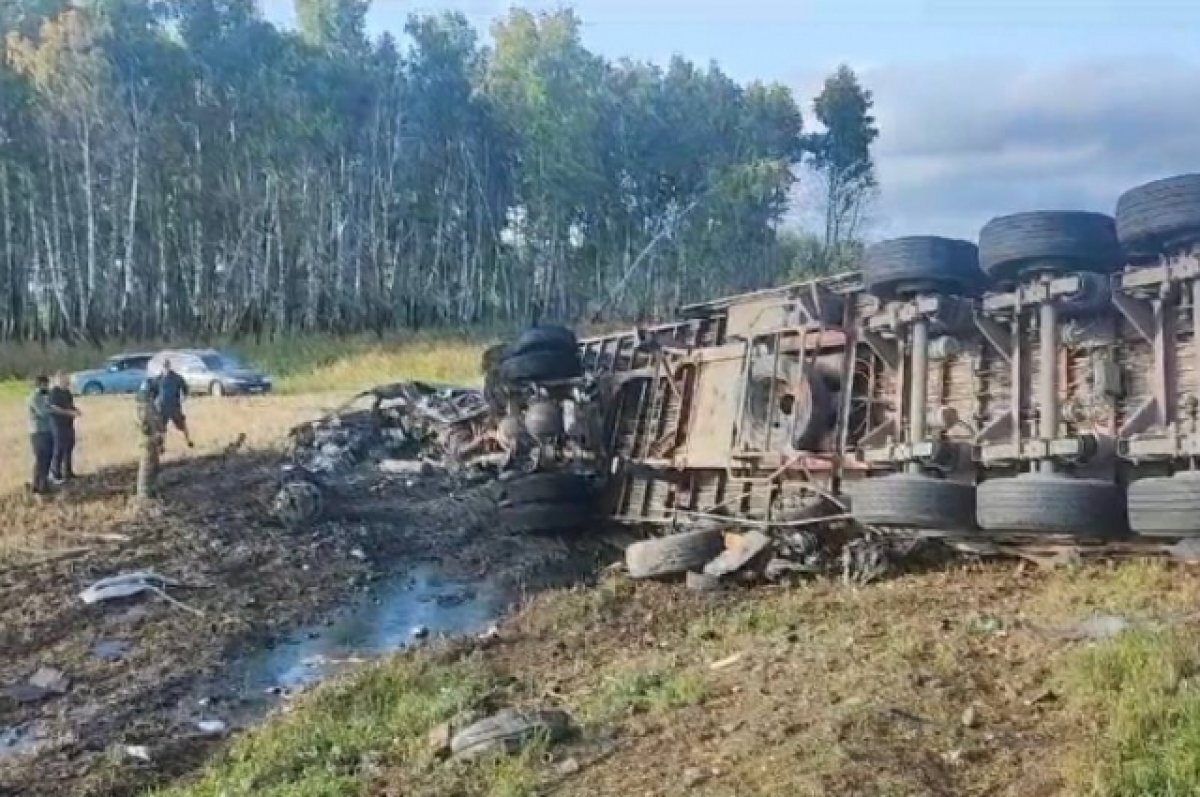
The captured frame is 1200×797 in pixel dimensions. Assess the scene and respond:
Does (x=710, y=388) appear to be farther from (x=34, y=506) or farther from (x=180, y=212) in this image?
(x=180, y=212)

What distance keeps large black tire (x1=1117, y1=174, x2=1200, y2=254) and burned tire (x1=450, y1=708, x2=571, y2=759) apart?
421 centimetres

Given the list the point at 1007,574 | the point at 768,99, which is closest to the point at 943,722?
the point at 1007,574

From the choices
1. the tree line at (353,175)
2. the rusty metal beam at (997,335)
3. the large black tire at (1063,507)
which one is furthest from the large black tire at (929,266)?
the tree line at (353,175)

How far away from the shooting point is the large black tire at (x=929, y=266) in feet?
29.8

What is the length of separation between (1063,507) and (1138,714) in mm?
2449

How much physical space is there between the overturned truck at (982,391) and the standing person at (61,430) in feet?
23.4

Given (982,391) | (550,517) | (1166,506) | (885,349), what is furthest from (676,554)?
(1166,506)

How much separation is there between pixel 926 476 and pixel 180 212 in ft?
109

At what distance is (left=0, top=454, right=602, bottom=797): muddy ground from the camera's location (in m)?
8.26

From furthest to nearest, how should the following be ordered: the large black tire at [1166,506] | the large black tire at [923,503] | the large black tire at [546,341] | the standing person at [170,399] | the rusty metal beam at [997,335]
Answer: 1. the standing person at [170,399]
2. the large black tire at [546,341]
3. the rusty metal beam at [997,335]
4. the large black tire at [923,503]
5. the large black tire at [1166,506]

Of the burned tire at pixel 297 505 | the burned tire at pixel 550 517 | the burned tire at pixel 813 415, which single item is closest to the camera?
the burned tire at pixel 813 415

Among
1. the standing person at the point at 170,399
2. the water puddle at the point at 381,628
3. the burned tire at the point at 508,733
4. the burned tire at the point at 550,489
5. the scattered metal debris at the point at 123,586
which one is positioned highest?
the standing person at the point at 170,399

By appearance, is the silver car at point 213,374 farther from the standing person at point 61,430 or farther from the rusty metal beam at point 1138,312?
the rusty metal beam at point 1138,312

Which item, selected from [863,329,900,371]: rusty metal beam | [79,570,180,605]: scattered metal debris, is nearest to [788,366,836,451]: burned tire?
[863,329,900,371]: rusty metal beam
